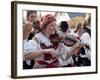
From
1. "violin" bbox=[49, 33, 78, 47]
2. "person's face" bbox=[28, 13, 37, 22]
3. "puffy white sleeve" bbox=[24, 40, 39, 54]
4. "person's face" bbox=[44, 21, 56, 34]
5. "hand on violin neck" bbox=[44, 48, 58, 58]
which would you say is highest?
"person's face" bbox=[28, 13, 37, 22]

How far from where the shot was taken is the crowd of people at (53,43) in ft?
6.18

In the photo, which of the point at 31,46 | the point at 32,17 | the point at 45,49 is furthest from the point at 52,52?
the point at 32,17

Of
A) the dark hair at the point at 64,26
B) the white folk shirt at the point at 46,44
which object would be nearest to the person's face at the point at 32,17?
the white folk shirt at the point at 46,44

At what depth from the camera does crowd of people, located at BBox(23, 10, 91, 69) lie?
6.18 ft

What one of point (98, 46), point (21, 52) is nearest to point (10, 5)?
point (21, 52)

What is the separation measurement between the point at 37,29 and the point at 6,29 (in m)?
0.24

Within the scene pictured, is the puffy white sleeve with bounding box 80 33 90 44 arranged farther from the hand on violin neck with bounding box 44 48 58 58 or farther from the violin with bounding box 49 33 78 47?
the hand on violin neck with bounding box 44 48 58 58

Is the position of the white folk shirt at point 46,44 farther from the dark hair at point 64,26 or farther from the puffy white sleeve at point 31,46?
the dark hair at point 64,26

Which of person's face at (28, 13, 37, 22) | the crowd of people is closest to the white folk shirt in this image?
the crowd of people

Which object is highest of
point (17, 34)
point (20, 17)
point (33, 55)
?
point (20, 17)

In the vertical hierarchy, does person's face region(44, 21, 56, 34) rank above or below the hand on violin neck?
above

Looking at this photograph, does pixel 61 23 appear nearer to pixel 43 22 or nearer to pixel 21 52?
pixel 43 22

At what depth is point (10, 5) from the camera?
72.6 inches

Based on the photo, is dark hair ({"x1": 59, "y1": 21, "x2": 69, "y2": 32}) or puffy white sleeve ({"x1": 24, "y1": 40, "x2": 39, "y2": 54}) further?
dark hair ({"x1": 59, "y1": 21, "x2": 69, "y2": 32})
